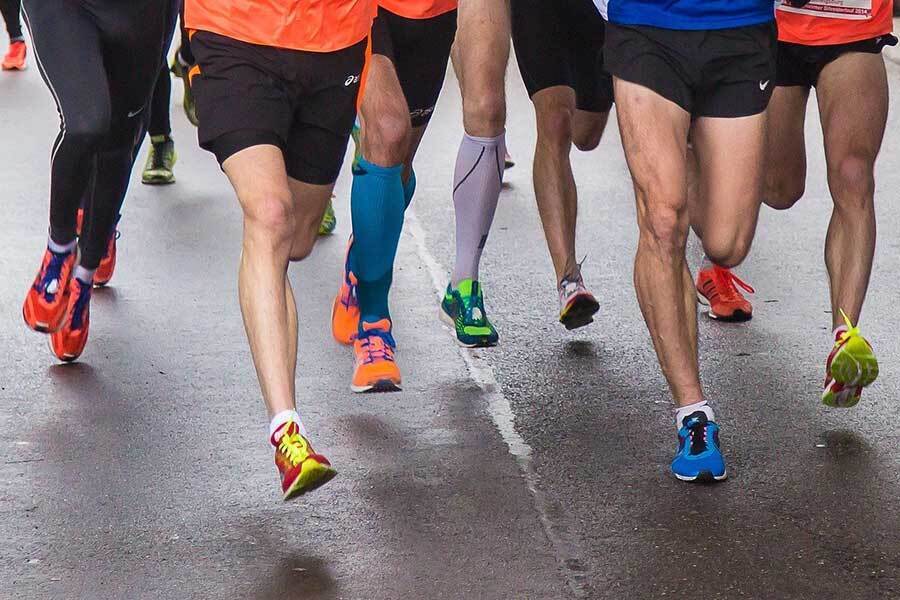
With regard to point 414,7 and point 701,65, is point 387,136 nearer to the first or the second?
point 414,7

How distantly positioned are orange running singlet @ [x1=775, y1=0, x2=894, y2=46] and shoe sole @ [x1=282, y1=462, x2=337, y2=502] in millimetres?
2328

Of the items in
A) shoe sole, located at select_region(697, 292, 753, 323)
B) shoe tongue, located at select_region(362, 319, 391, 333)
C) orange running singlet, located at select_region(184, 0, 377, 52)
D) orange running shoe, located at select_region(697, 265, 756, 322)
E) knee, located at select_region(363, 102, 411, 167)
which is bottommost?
shoe sole, located at select_region(697, 292, 753, 323)

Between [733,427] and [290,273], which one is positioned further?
[290,273]

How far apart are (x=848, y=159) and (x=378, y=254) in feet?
5.36

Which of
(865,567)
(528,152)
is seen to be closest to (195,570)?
(865,567)

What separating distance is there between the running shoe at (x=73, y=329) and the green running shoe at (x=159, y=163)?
3.18 meters

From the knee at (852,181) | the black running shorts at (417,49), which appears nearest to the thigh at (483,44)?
the black running shorts at (417,49)

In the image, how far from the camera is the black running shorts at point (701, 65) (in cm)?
470

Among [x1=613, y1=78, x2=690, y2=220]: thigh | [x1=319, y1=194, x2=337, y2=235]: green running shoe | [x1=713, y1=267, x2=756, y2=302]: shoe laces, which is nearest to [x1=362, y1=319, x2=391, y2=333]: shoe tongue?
[x1=613, y1=78, x2=690, y2=220]: thigh

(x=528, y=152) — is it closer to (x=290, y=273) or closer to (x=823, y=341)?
(x=290, y=273)

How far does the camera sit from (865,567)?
4078mm

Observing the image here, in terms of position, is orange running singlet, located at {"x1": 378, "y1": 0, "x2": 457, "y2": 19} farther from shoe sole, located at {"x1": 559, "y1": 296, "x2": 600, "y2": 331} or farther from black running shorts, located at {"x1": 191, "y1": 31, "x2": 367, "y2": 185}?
shoe sole, located at {"x1": 559, "y1": 296, "x2": 600, "y2": 331}

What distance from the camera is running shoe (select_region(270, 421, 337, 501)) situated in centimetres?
409

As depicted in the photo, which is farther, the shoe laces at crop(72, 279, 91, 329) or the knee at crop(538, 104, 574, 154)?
the knee at crop(538, 104, 574, 154)
